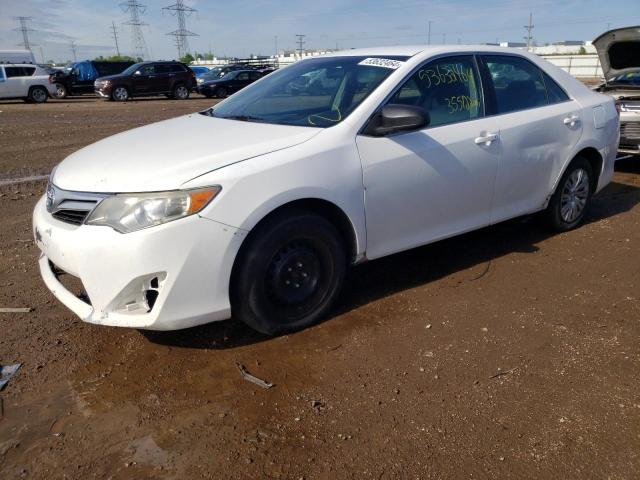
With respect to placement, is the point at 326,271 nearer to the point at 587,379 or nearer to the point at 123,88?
the point at 587,379

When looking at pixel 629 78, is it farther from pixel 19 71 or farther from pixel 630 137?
pixel 19 71

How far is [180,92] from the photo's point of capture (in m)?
24.6

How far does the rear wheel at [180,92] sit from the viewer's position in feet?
80.0

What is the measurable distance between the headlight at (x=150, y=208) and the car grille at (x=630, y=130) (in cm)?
669

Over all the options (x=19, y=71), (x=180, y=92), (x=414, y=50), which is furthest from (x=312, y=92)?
(x=180, y=92)

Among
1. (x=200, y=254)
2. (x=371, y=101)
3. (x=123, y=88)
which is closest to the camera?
(x=200, y=254)

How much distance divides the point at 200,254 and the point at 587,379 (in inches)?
82.8

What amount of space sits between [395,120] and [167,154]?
1.35 m

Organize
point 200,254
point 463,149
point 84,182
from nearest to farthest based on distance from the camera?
1. point 200,254
2. point 84,182
3. point 463,149

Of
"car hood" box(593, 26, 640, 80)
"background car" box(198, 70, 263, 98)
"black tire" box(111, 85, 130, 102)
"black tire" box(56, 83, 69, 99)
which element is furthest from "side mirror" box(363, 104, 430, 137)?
"black tire" box(56, 83, 69, 99)

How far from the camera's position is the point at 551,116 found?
4480 millimetres

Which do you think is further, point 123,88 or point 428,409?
point 123,88

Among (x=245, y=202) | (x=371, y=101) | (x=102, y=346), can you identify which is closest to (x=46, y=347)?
(x=102, y=346)

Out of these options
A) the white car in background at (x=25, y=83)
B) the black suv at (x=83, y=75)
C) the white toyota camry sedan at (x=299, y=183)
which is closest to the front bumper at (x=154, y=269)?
the white toyota camry sedan at (x=299, y=183)
